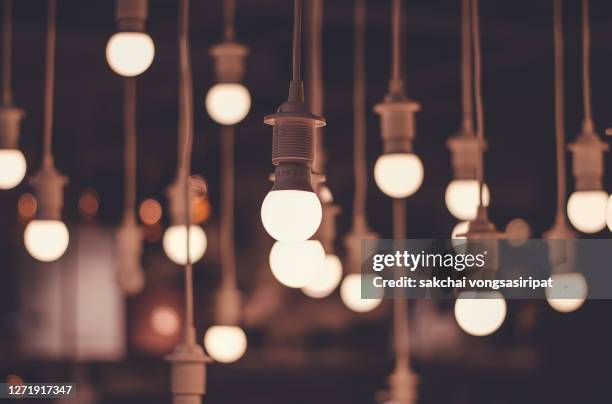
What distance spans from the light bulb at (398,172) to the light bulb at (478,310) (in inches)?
18.2

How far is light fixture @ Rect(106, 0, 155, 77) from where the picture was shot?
11.4 ft

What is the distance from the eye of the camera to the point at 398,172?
12.2 ft

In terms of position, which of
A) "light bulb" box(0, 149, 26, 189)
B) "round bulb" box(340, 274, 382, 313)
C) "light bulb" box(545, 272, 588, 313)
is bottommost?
"light bulb" box(545, 272, 588, 313)

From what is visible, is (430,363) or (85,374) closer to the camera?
(430,363)

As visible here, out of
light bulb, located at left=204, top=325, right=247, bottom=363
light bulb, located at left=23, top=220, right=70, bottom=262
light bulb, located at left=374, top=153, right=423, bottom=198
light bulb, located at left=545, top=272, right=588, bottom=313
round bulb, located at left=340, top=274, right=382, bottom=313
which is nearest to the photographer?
light bulb, located at left=374, top=153, right=423, bottom=198

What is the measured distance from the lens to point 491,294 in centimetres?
338

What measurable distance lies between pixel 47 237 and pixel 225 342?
834 millimetres

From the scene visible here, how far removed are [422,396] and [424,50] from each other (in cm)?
306

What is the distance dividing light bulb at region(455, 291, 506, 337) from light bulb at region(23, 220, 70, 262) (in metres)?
1.39

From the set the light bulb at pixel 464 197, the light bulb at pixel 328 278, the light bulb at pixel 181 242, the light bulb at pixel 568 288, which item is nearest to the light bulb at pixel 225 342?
the light bulb at pixel 181 242

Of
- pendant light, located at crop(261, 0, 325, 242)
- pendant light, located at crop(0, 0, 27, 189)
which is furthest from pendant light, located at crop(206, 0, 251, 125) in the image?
pendant light, located at crop(261, 0, 325, 242)

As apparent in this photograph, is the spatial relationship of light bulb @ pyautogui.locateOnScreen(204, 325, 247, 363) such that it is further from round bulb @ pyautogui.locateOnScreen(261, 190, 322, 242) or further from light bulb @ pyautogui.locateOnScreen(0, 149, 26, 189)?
round bulb @ pyautogui.locateOnScreen(261, 190, 322, 242)

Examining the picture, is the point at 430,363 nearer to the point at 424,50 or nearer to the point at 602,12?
the point at 424,50

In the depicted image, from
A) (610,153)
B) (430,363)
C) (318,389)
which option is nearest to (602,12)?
(610,153)
